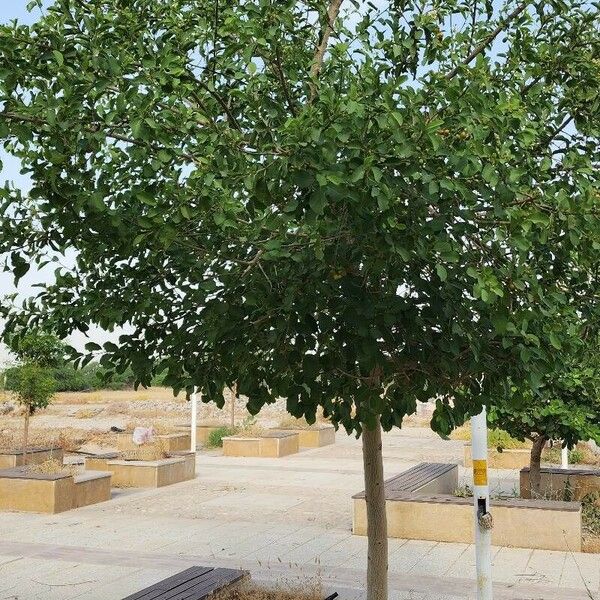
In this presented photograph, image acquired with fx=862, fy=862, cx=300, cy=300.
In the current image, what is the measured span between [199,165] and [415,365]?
1.48 m

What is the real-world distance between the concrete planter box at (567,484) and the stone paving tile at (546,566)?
7.09 feet

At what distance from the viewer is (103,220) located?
404 centimetres

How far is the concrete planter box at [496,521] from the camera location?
33.2ft

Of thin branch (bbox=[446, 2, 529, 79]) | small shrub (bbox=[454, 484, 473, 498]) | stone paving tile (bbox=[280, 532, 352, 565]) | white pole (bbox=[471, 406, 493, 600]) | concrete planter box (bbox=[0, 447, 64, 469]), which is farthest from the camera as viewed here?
concrete planter box (bbox=[0, 447, 64, 469])

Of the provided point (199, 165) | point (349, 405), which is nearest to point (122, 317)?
point (199, 165)

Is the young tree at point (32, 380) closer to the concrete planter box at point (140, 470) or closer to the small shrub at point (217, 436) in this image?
the concrete planter box at point (140, 470)

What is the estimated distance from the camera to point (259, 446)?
22.1 meters

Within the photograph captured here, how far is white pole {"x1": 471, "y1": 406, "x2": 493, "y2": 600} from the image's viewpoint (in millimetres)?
6559

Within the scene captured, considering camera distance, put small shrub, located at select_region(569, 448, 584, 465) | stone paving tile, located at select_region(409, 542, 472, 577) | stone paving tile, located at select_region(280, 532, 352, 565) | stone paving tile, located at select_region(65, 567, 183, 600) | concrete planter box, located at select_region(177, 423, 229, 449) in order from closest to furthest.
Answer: stone paving tile, located at select_region(65, 567, 183, 600)
stone paving tile, located at select_region(409, 542, 472, 577)
stone paving tile, located at select_region(280, 532, 352, 565)
small shrub, located at select_region(569, 448, 584, 465)
concrete planter box, located at select_region(177, 423, 229, 449)

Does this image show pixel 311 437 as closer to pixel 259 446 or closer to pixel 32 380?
pixel 259 446

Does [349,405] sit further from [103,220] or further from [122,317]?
[103,220]

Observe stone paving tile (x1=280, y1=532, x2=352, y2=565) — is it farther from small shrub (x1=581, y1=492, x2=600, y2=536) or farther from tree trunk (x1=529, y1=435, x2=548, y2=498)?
small shrub (x1=581, y1=492, x2=600, y2=536)

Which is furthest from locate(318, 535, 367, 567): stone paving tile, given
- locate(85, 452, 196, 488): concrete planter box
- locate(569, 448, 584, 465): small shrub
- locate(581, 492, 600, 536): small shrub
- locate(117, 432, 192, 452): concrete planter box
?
locate(569, 448, 584, 465): small shrub

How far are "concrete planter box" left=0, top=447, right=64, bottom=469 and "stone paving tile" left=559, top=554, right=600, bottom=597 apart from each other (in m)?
9.92
